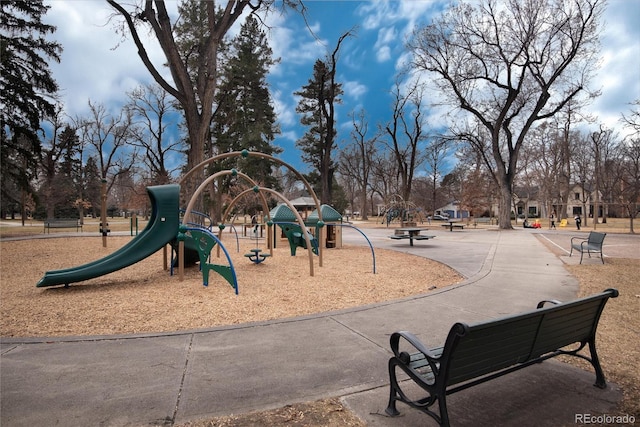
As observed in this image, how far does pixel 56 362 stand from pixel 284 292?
3762mm

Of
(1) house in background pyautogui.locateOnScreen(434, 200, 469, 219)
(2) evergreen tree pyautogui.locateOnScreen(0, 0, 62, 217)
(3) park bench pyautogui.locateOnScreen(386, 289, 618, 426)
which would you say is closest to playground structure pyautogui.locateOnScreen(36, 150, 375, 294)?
(3) park bench pyautogui.locateOnScreen(386, 289, 618, 426)

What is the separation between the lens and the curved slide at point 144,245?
680cm

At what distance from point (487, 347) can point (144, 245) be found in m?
6.78

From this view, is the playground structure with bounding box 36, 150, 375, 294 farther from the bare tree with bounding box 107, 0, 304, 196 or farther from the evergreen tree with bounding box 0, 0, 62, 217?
the evergreen tree with bounding box 0, 0, 62, 217

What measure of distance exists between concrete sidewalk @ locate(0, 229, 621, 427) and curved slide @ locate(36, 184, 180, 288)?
9.65ft

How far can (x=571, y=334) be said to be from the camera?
2.88 m

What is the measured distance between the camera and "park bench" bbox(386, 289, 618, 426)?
2176 millimetres

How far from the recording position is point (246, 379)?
→ 10.2 ft

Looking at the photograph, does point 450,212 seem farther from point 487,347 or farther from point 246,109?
point 487,347

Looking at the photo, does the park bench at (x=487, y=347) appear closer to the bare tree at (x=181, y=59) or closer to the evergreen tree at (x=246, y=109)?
the bare tree at (x=181, y=59)

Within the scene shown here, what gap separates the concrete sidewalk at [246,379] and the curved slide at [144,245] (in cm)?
294

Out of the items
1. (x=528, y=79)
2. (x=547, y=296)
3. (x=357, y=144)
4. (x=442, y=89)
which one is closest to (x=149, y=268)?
(x=547, y=296)

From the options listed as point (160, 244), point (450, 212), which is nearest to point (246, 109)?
point (160, 244)

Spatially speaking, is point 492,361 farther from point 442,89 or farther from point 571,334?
point 442,89
